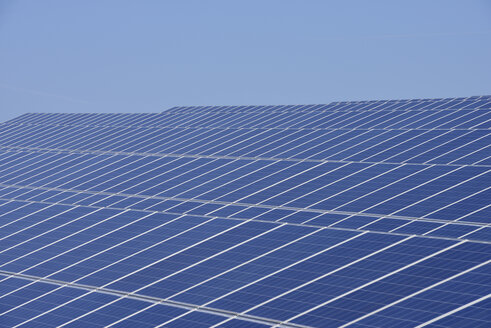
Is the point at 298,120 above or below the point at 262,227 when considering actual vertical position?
above

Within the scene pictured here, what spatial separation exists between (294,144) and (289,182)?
736 cm

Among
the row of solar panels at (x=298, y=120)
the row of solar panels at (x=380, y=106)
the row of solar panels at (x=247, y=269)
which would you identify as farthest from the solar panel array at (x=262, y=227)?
the row of solar panels at (x=380, y=106)

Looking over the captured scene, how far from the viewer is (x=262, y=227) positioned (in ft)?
80.5

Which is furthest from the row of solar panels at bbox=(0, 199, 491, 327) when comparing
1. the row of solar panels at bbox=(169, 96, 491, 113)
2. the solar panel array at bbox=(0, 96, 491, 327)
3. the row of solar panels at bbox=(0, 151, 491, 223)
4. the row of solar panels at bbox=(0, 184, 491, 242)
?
the row of solar panels at bbox=(169, 96, 491, 113)

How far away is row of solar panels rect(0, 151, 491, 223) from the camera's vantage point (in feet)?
81.8

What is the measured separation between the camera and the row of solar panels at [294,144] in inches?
1244

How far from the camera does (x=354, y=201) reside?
86.3 ft

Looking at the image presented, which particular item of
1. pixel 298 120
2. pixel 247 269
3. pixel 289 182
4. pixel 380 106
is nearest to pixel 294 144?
pixel 289 182

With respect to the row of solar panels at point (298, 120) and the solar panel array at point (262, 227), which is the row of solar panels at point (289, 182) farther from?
the row of solar panels at point (298, 120)

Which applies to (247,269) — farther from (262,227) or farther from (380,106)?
(380,106)

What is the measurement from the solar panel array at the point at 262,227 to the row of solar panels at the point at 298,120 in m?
0.32

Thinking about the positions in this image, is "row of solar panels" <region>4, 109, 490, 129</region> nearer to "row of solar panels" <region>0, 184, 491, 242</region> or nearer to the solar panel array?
the solar panel array

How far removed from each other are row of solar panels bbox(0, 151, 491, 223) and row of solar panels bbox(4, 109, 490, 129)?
845 centimetres

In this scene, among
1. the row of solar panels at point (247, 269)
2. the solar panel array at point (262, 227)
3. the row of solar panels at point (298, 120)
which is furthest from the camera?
the row of solar panels at point (298, 120)
